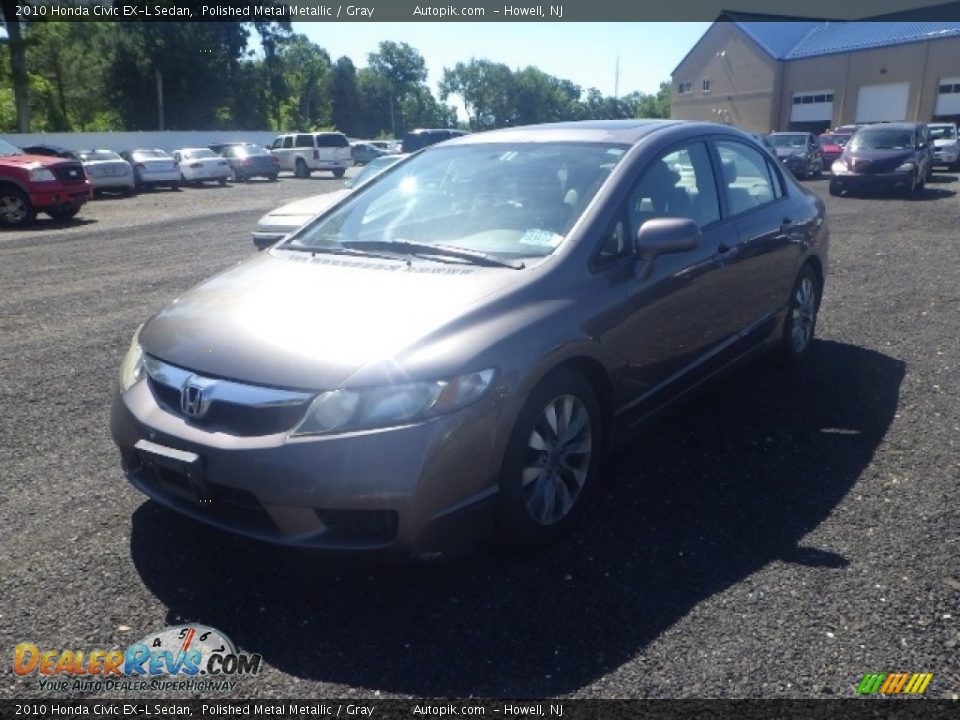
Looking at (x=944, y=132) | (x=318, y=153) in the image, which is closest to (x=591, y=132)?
(x=944, y=132)

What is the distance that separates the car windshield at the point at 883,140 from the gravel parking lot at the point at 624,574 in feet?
53.3

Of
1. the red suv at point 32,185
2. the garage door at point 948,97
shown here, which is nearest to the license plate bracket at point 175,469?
the red suv at point 32,185

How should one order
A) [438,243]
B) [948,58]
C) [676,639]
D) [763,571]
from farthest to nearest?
[948,58] < [438,243] < [763,571] < [676,639]

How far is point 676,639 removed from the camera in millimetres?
2682

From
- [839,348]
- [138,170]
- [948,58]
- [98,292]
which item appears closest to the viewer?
[839,348]

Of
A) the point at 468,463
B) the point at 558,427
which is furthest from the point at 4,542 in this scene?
the point at 558,427

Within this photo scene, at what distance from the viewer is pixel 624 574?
307 centimetres

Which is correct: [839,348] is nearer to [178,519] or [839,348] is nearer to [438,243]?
[438,243]

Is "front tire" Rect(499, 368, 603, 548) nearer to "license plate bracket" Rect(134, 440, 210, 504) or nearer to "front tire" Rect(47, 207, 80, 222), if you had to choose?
"license plate bracket" Rect(134, 440, 210, 504)

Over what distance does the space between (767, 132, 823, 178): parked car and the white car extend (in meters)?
19.9

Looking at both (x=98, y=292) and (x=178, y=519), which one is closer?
(x=178, y=519)

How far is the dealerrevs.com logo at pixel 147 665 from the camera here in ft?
8.27

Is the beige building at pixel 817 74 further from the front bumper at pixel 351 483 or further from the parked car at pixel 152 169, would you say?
the front bumper at pixel 351 483

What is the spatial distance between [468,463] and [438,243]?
1.31 m
